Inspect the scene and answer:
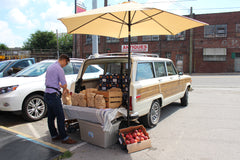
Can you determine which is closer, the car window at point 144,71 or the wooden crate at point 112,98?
the wooden crate at point 112,98

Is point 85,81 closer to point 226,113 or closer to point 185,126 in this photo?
point 185,126

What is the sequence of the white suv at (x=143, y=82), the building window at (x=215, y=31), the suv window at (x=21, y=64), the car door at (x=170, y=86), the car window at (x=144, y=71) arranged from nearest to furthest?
the white suv at (x=143, y=82) < the car window at (x=144, y=71) < the car door at (x=170, y=86) < the suv window at (x=21, y=64) < the building window at (x=215, y=31)

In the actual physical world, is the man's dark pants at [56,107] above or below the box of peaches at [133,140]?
above

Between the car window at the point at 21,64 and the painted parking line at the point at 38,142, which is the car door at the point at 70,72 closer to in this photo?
the painted parking line at the point at 38,142

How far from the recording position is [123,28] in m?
5.82

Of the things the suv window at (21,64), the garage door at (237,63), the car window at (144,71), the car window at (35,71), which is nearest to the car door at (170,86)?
the car window at (144,71)

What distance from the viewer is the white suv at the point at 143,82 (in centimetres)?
436

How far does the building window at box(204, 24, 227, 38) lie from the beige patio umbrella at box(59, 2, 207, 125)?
25398 mm

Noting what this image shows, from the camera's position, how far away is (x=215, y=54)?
27.6 metres

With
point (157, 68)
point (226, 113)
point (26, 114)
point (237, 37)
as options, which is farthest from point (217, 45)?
point (26, 114)

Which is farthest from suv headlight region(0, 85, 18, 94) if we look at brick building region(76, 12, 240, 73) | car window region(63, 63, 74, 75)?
brick building region(76, 12, 240, 73)

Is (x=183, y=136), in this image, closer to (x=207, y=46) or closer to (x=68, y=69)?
(x=68, y=69)

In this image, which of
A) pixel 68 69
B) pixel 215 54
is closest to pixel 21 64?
pixel 68 69

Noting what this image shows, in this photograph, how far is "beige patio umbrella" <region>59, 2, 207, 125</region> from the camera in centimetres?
439
